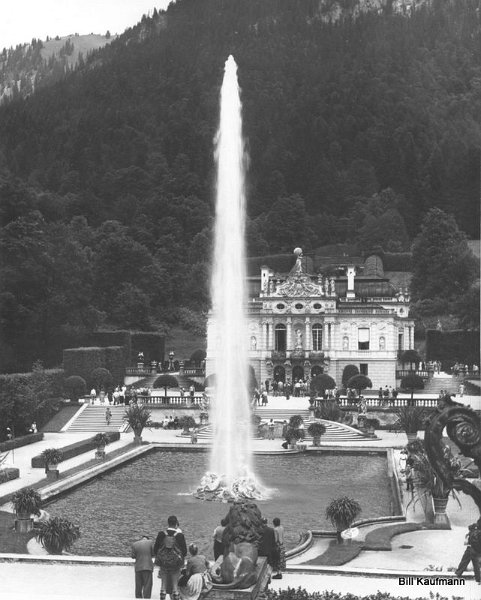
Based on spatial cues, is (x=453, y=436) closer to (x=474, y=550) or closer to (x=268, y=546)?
(x=474, y=550)

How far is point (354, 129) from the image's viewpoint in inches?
5856

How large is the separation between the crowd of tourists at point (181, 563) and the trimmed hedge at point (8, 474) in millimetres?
15616

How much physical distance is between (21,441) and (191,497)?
16.8 meters

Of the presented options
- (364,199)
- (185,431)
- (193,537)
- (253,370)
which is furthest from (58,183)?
(193,537)

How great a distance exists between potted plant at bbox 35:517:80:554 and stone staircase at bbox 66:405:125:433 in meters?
29.8

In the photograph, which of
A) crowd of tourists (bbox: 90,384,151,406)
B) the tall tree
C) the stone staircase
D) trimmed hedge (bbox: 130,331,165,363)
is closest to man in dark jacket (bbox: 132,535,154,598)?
the stone staircase

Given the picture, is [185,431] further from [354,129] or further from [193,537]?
[354,129]

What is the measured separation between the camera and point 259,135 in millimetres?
146625

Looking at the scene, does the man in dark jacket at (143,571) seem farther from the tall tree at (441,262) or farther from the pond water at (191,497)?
the tall tree at (441,262)

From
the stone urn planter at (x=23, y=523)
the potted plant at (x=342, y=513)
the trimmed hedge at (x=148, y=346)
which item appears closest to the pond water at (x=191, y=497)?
the potted plant at (x=342, y=513)

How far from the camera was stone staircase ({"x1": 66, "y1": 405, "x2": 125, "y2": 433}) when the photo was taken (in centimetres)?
5000

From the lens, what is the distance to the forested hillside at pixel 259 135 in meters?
127

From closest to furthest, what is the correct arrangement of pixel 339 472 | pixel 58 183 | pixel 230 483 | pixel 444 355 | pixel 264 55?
pixel 230 483 < pixel 339 472 < pixel 444 355 < pixel 58 183 < pixel 264 55

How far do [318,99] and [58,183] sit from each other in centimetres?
4761
